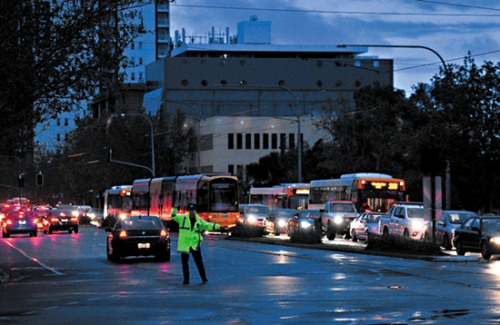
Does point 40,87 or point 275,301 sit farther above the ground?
point 40,87

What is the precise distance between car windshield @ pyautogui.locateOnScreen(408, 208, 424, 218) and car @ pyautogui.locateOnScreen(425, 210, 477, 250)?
147 cm

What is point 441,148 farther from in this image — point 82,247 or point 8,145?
point 8,145

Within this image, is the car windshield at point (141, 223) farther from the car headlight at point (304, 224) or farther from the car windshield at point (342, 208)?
the car windshield at point (342, 208)

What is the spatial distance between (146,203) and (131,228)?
45.2 metres

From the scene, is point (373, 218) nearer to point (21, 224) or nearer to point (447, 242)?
point (447, 242)

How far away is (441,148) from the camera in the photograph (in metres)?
47.1

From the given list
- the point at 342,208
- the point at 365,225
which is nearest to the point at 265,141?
the point at 342,208

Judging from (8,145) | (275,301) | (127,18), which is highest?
(127,18)

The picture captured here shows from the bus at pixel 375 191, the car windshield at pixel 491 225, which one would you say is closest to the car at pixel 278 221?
the bus at pixel 375 191

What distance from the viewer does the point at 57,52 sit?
91.2 feet

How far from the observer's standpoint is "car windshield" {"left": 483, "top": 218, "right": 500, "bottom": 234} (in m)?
34.7

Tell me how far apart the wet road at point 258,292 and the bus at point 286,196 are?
39261 mm

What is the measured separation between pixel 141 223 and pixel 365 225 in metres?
16.5

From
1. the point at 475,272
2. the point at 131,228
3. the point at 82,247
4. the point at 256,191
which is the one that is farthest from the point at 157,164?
the point at 475,272
